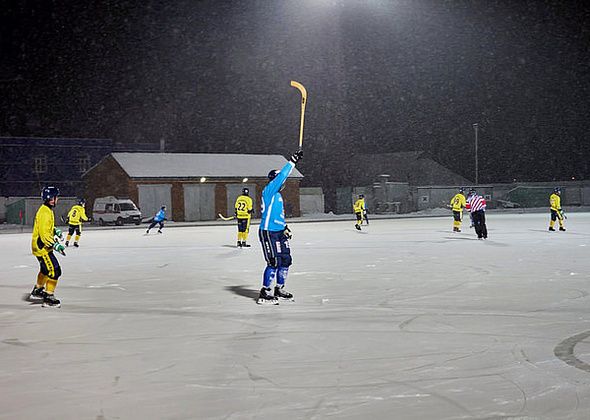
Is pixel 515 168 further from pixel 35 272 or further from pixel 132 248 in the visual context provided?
pixel 35 272

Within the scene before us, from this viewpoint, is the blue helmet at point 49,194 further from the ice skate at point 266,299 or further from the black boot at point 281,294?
the black boot at point 281,294

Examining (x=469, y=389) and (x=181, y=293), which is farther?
(x=181, y=293)

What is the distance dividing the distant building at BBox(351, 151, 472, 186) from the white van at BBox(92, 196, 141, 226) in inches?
1568

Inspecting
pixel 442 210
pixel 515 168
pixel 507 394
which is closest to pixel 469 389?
pixel 507 394

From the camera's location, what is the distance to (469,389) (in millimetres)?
5398

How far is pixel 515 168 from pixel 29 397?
8883 cm

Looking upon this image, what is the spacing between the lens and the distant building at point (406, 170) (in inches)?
3169

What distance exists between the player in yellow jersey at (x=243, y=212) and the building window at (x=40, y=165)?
50.1m

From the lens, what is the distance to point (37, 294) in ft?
34.4

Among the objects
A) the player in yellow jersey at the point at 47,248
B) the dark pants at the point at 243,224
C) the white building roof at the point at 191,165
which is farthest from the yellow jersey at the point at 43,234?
the white building roof at the point at 191,165

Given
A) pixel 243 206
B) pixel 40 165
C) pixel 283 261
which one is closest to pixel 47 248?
pixel 283 261

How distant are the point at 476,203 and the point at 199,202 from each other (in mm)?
30622

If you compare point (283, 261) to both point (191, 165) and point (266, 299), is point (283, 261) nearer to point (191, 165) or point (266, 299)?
point (266, 299)

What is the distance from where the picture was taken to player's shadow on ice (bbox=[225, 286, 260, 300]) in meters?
11.1
